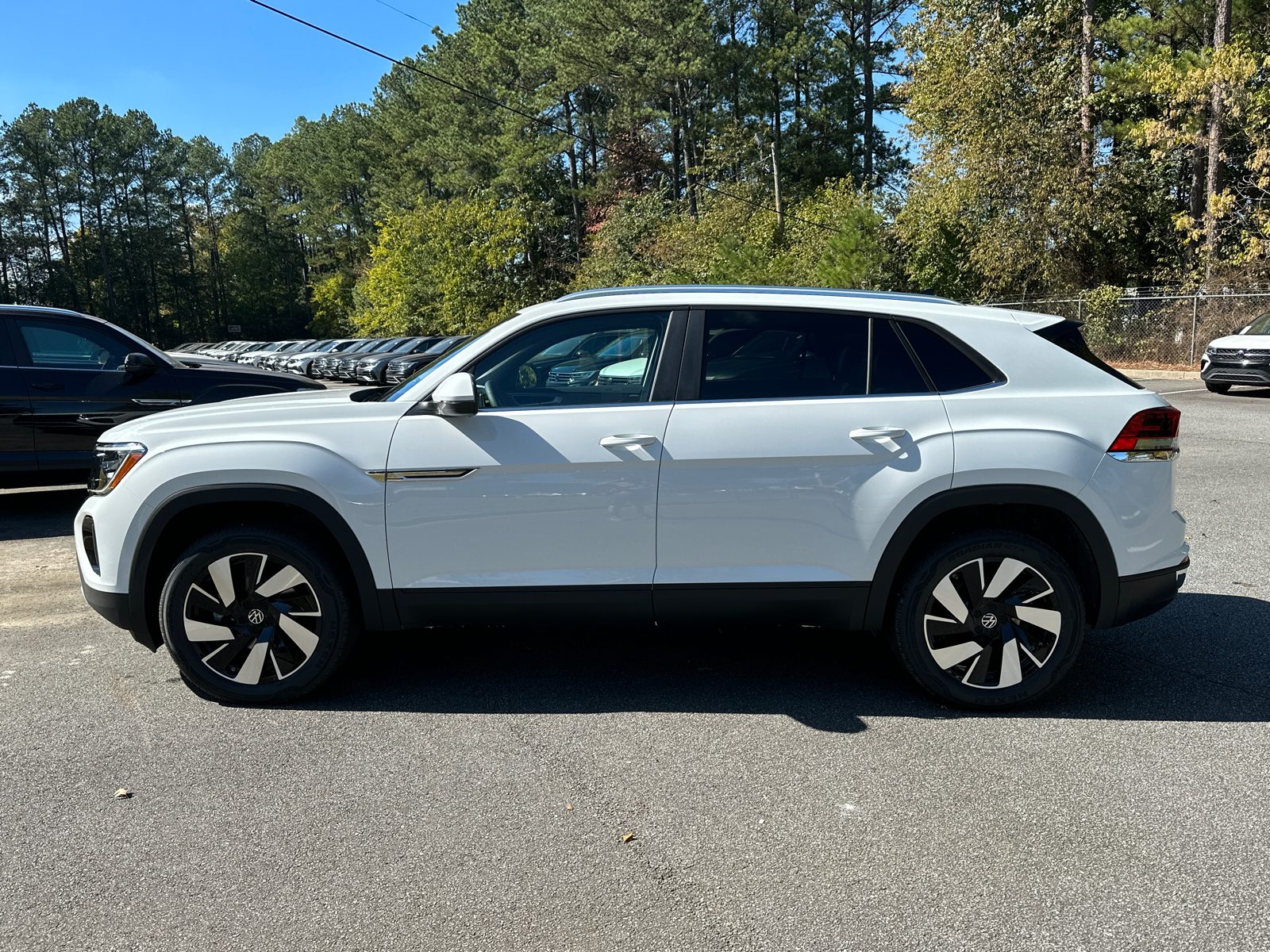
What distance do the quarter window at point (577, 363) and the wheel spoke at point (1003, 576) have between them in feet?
5.28

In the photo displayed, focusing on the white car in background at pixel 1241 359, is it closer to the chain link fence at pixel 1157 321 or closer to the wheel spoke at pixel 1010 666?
the chain link fence at pixel 1157 321

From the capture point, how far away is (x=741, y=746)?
3.79m

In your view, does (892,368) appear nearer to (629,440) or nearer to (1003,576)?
(1003,576)

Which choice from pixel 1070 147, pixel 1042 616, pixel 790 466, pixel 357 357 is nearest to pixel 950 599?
pixel 1042 616

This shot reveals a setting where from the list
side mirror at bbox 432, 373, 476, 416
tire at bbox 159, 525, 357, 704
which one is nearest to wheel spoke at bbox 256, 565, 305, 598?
tire at bbox 159, 525, 357, 704

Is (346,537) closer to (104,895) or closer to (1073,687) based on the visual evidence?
(104,895)

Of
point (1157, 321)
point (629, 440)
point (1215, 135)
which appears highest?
point (1215, 135)

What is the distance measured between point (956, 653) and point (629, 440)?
5.28 ft

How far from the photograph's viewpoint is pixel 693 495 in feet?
12.9

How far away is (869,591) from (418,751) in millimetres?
1909

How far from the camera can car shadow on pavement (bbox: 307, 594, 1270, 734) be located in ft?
13.7

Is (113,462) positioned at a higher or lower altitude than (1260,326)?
lower

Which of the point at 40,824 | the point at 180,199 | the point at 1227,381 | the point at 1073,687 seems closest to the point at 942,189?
the point at 1227,381

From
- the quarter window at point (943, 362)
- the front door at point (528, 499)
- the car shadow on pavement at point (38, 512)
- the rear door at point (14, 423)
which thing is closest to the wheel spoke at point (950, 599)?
the quarter window at point (943, 362)
